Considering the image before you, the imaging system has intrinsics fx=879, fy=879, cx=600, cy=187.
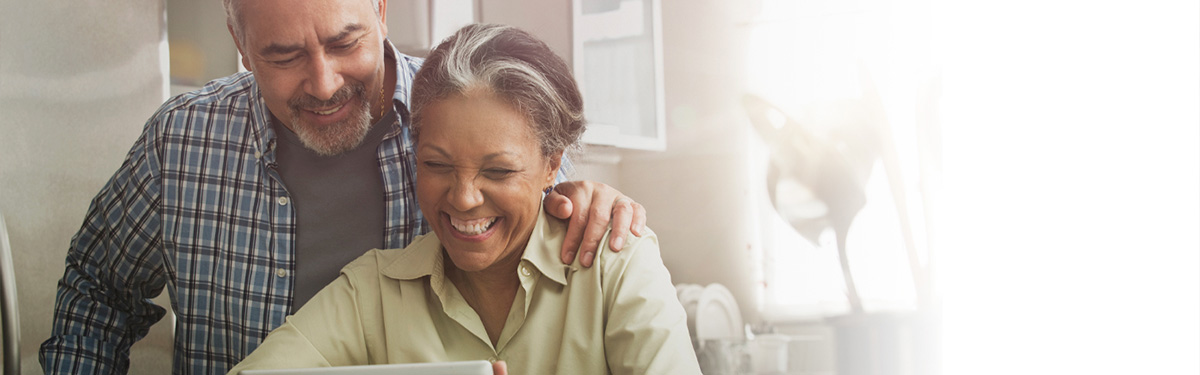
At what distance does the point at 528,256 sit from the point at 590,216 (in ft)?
0.36

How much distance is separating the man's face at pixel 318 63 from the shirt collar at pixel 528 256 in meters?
0.28

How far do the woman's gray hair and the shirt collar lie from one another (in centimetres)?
11

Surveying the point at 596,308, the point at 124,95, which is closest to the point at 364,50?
the point at 596,308

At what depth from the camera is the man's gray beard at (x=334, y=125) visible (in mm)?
1390

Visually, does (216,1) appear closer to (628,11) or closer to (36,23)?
(36,23)

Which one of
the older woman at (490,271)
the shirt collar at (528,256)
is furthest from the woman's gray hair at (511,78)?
the shirt collar at (528,256)

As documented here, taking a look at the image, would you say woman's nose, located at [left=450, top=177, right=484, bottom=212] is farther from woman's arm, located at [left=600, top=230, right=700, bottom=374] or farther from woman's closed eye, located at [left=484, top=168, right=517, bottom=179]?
woman's arm, located at [left=600, top=230, right=700, bottom=374]

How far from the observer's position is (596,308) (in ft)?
3.71

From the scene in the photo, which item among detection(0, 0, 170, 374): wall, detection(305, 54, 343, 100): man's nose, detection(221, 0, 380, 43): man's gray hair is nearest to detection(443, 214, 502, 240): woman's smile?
detection(305, 54, 343, 100): man's nose

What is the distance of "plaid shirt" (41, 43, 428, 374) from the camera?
149 centimetres

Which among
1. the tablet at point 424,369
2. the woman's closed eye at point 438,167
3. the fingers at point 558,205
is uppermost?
the woman's closed eye at point 438,167

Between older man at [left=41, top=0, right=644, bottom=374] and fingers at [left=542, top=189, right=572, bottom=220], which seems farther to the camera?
older man at [left=41, top=0, right=644, bottom=374]

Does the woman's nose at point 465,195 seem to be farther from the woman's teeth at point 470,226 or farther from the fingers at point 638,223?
the fingers at point 638,223

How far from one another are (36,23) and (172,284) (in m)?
0.99
